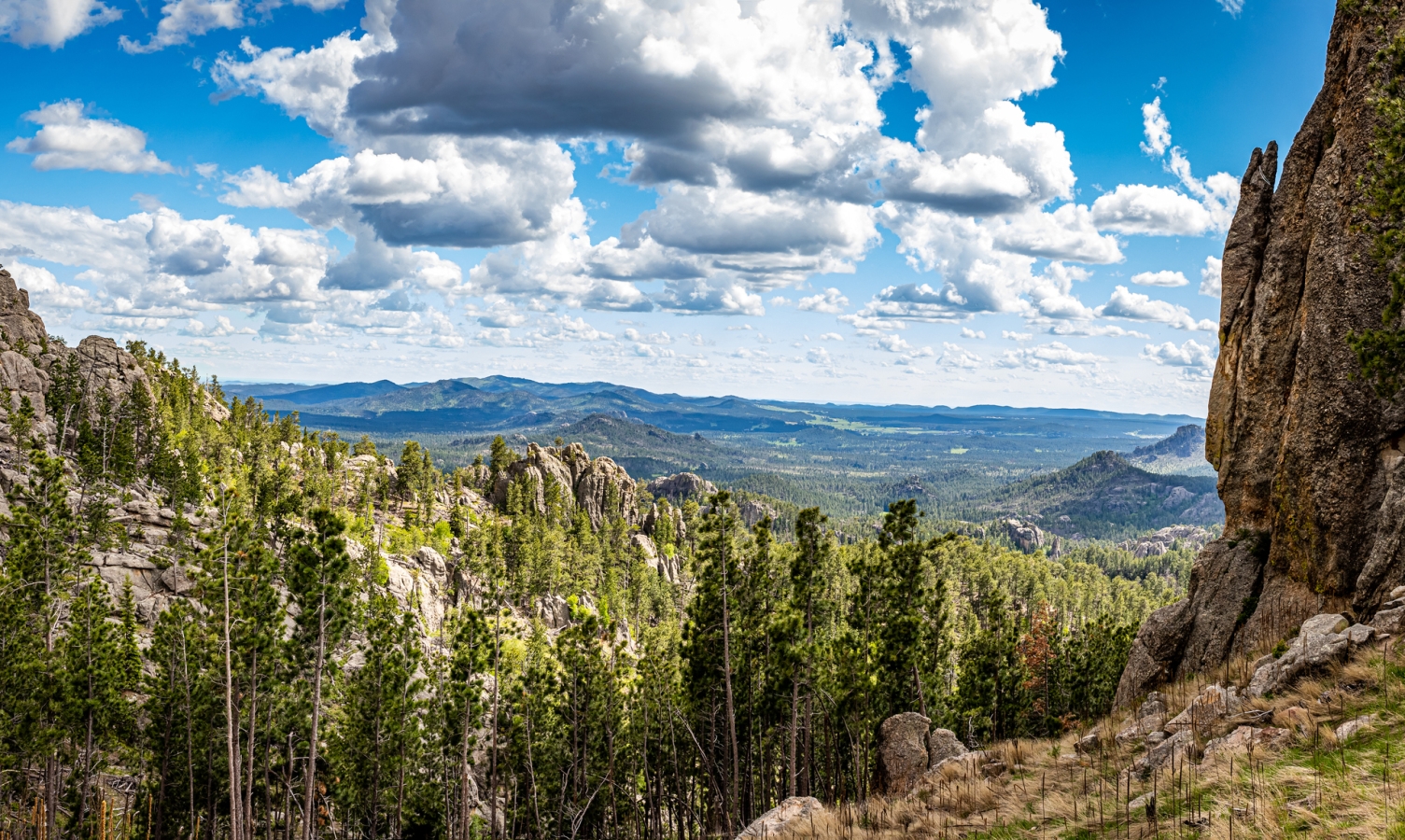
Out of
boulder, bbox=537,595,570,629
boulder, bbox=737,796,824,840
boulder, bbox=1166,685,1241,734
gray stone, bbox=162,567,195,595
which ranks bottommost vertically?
boulder, bbox=537,595,570,629

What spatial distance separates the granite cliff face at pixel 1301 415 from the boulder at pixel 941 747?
22.2 feet

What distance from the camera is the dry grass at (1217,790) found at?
9914 millimetres

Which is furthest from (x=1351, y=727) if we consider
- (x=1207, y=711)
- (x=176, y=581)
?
(x=176, y=581)

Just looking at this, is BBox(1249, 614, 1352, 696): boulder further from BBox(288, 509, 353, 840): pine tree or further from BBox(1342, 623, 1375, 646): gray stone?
BBox(288, 509, 353, 840): pine tree

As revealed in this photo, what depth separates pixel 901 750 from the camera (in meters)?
29.7

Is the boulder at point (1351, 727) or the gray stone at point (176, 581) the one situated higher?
the boulder at point (1351, 727)

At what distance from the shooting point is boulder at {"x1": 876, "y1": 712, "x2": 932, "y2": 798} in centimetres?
2863

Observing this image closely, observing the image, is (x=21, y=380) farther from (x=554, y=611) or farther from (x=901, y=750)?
(x=901, y=750)

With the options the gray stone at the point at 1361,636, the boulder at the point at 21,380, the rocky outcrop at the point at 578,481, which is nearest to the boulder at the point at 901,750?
the gray stone at the point at 1361,636

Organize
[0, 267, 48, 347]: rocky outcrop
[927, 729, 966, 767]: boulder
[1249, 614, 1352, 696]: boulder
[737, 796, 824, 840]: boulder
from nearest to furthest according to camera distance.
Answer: [1249, 614, 1352, 696]: boulder
[737, 796, 824, 840]: boulder
[927, 729, 966, 767]: boulder
[0, 267, 48, 347]: rocky outcrop

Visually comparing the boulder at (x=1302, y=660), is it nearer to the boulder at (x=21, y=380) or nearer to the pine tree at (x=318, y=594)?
the pine tree at (x=318, y=594)

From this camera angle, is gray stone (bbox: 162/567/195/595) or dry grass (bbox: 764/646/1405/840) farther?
gray stone (bbox: 162/567/195/595)

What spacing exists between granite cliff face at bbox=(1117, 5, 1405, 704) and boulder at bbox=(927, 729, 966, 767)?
6.76 metres

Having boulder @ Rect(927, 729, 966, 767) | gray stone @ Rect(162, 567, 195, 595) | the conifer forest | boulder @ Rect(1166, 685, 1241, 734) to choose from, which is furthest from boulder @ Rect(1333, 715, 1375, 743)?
gray stone @ Rect(162, 567, 195, 595)
